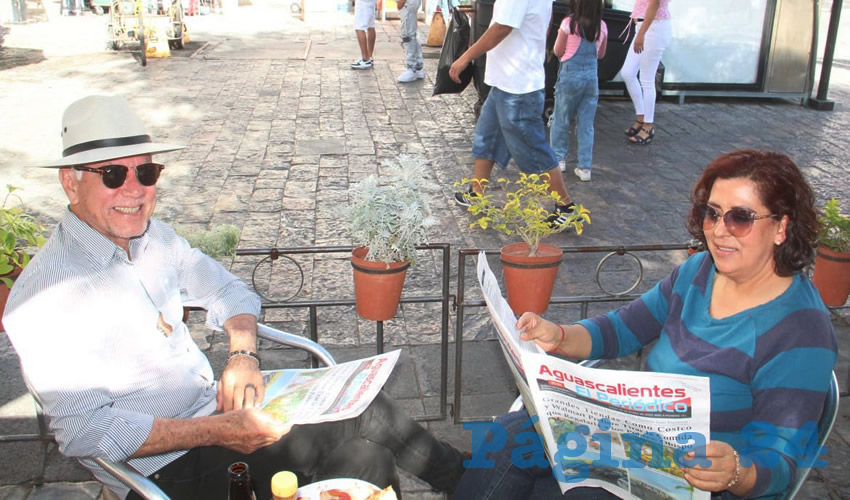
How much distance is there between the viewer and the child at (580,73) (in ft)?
18.8

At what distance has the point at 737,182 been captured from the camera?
79.0 inches

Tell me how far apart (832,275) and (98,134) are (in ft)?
9.84

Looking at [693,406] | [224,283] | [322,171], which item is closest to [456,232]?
[322,171]

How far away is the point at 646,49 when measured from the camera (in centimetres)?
703

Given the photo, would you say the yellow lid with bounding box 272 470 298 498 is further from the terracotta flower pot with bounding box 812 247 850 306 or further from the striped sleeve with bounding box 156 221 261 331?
the terracotta flower pot with bounding box 812 247 850 306

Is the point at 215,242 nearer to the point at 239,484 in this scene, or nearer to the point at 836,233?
the point at 239,484

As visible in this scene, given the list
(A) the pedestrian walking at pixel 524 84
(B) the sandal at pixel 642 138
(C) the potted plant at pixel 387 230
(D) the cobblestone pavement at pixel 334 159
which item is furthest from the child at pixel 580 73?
(C) the potted plant at pixel 387 230

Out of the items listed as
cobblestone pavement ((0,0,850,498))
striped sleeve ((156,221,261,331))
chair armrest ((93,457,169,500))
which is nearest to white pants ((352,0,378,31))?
cobblestone pavement ((0,0,850,498))

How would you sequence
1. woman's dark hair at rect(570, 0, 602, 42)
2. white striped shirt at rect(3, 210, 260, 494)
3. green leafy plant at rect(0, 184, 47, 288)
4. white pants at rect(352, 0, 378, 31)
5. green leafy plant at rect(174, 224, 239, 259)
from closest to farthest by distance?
1. white striped shirt at rect(3, 210, 260, 494)
2. green leafy plant at rect(0, 184, 47, 288)
3. green leafy plant at rect(174, 224, 239, 259)
4. woman's dark hair at rect(570, 0, 602, 42)
5. white pants at rect(352, 0, 378, 31)

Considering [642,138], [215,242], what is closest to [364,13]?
[642,138]

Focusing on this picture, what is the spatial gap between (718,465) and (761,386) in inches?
10.8

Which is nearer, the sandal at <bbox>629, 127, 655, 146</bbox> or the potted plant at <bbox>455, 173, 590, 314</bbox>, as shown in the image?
the potted plant at <bbox>455, 173, 590, 314</bbox>

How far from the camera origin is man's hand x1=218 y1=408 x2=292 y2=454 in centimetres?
202

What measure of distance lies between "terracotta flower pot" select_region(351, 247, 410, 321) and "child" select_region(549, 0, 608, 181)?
3.43 metres
